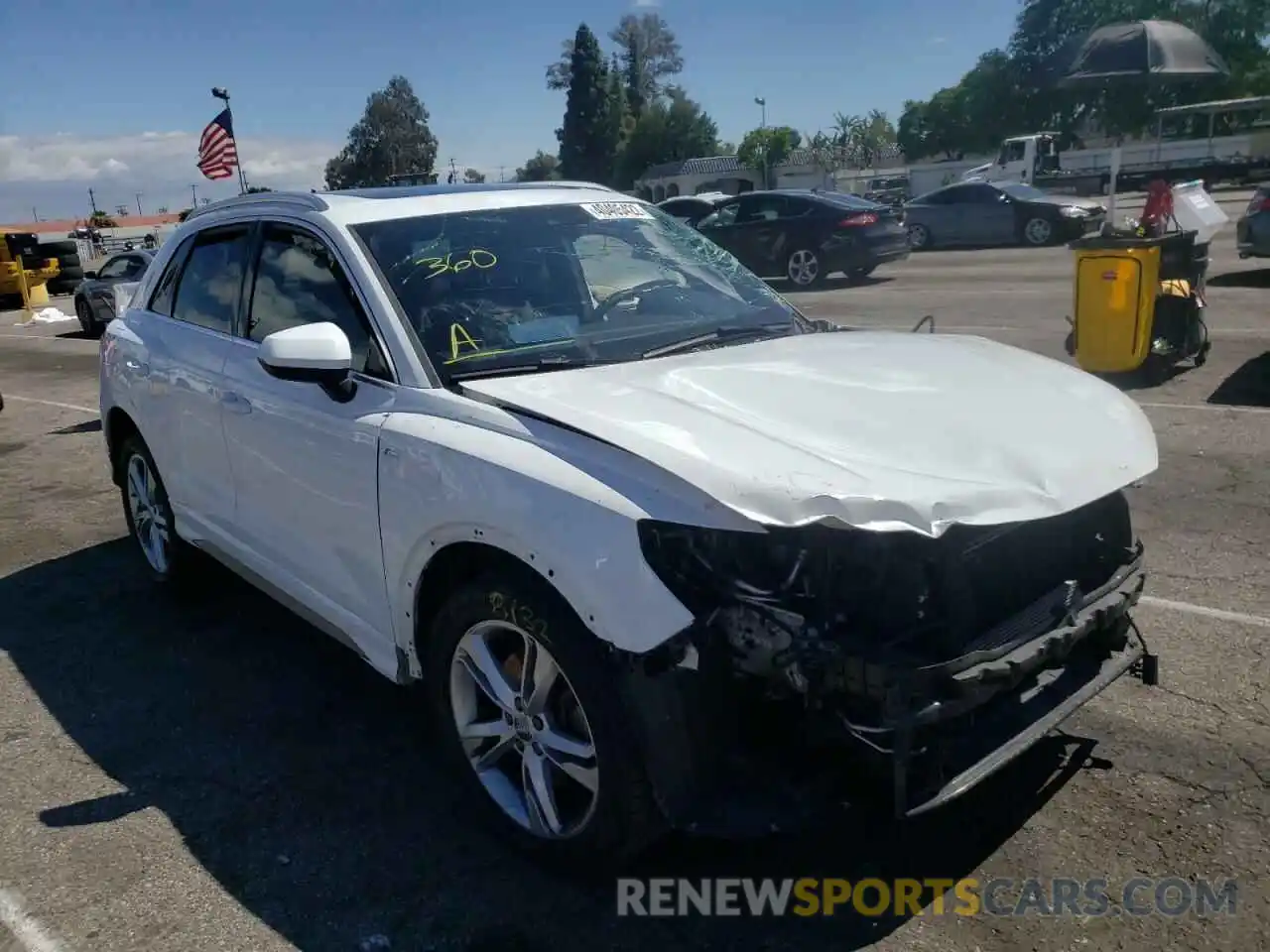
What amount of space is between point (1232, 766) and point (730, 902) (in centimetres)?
172

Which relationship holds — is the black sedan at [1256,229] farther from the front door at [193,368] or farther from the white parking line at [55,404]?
the white parking line at [55,404]

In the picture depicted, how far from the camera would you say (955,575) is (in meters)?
2.73

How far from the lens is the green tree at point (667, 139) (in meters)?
93.4

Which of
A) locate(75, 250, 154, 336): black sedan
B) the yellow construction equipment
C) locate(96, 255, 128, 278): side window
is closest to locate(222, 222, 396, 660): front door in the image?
locate(75, 250, 154, 336): black sedan

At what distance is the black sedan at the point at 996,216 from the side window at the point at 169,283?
20663mm

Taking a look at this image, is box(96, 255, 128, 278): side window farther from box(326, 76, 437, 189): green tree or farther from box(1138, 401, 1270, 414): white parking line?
box(326, 76, 437, 189): green tree

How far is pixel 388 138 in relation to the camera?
9381 centimetres

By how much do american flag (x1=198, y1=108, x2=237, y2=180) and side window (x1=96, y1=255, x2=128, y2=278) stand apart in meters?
2.45

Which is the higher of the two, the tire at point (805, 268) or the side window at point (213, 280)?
the side window at point (213, 280)

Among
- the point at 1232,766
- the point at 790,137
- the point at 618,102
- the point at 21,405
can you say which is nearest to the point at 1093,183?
the point at 21,405

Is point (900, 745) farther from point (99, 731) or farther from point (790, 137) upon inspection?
point (790, 137)

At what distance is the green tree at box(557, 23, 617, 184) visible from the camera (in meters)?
97.5

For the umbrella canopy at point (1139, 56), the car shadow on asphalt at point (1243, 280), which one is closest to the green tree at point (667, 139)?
the umbrella canopy at point (1139, 56)

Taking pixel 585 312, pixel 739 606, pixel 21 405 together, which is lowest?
pixel 21 405
